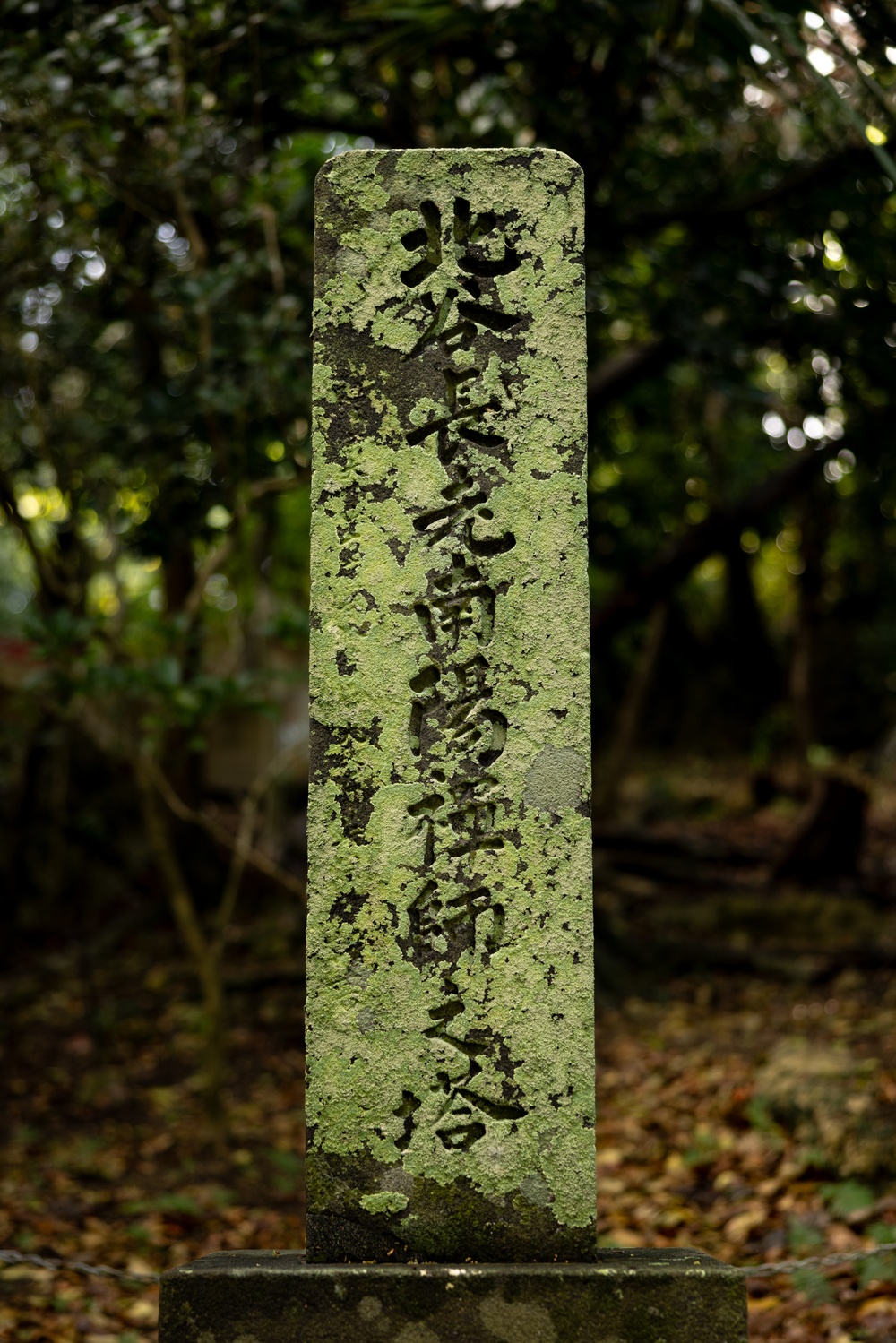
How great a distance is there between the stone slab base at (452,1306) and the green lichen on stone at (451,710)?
135 mm

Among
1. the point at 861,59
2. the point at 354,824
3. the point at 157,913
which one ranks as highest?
the point at 861,59

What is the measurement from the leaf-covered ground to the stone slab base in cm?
148

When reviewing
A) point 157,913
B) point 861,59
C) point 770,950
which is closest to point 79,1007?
point 157,913

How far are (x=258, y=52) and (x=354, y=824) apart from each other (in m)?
3.54

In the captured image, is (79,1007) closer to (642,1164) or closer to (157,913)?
(157,913)

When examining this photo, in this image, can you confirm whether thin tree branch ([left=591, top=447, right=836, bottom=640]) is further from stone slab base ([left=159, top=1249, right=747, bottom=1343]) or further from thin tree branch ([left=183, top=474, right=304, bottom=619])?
stone slab base ([left=159, top=1249, right=747, bottom=1343])

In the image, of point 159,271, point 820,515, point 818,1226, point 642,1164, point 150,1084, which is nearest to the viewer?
point 818,1226

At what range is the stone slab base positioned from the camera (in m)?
2.12

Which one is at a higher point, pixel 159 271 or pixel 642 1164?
pixel 159 271

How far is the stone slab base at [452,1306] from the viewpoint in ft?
6.95

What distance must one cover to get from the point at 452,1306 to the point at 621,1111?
12.4ft

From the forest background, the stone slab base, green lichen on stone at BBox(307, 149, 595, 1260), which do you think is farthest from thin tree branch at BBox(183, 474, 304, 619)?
the stone slab base

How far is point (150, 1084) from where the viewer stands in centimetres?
650

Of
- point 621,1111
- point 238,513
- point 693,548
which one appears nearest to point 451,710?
point 238,513
